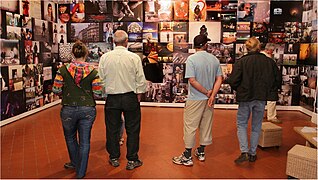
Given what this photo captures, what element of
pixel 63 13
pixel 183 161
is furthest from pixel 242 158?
pixel 63 13

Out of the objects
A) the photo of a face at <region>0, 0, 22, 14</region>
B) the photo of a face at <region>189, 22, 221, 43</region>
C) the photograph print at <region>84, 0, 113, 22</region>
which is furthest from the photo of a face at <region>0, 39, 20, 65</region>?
the photo of a face at <region>189, 22, 221, 43</region>

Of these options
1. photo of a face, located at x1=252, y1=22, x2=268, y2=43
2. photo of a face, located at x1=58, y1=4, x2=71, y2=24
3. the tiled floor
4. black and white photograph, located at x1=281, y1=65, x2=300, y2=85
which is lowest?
the tiled floor

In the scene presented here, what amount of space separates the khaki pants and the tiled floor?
1.10 ft

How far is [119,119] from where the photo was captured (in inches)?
140

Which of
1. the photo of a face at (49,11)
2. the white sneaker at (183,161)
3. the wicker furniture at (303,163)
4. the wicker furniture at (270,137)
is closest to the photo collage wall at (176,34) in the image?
the photo of a face at (49,11)

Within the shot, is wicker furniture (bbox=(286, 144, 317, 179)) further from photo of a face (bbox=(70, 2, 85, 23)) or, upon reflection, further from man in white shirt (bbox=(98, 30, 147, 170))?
photo of a face (bbox=(70, 2, 85, 23))

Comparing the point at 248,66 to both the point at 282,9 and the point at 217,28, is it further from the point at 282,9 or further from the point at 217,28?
the point at 282,9

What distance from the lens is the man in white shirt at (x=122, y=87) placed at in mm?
3377

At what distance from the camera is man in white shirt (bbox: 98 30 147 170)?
11.1 feet

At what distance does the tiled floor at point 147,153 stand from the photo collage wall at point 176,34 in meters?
1.43

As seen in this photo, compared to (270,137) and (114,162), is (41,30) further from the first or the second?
(270,137)

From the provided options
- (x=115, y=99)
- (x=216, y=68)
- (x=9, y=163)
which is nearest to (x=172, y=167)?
(x=115, y=99)

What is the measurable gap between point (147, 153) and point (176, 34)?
4.02 meters

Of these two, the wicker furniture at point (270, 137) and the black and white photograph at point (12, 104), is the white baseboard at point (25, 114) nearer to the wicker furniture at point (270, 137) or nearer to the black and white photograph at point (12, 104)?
the black and white photograph at point (12, 104)
